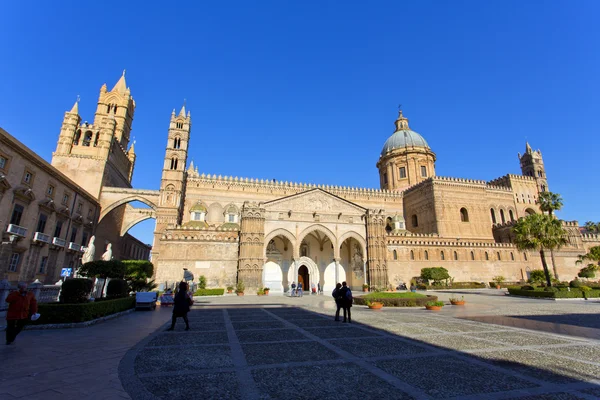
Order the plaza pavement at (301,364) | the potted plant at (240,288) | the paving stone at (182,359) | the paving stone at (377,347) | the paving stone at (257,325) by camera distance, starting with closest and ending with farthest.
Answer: the plaza pavement at (301,364)
the paving stone at (182,359)
the paving stone at (377,347)
the paving stone at (257,325)
the potted plant at (240,288)

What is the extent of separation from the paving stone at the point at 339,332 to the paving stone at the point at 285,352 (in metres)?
1.31

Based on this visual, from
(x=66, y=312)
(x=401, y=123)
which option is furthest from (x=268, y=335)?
(x=401, y=123)

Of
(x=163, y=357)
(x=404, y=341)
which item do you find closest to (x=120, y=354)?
(x=163, y=357)

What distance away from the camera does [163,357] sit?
690 cm

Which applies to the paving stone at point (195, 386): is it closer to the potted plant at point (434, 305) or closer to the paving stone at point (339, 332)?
the paving stone at point (339, 332)

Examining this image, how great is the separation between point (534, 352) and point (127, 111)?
213 feet

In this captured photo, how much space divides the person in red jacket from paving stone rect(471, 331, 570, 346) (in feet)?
42.9

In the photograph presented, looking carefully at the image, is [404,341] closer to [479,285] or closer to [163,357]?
[163,357]

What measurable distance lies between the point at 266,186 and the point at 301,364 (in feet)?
129

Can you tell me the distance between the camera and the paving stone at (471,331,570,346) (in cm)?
834

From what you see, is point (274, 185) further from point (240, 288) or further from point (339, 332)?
point (339, 332)

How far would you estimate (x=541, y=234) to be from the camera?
2823 centimetres

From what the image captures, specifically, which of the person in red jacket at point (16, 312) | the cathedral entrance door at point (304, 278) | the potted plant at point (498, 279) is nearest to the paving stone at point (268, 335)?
the person in red jacket at point (16, 312)

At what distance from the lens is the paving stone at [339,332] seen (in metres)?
9.53
